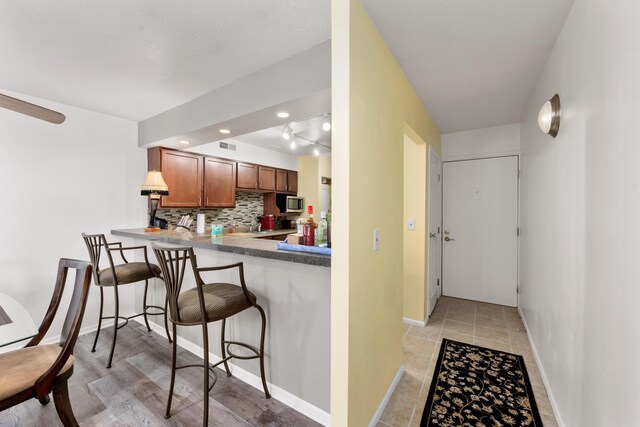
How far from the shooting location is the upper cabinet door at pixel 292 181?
18.2 ft

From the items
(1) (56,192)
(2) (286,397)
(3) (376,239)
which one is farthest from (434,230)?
(1) (56,192)

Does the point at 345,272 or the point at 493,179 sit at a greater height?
the point at 493,179

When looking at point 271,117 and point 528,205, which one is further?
point 528,205

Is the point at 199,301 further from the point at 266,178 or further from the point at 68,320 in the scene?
the point at 266,178

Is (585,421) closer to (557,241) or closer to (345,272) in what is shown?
(557,241)

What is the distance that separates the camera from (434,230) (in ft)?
11.4

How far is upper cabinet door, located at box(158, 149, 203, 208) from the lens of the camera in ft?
11.1

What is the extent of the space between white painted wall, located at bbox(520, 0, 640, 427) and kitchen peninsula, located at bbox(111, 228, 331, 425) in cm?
114

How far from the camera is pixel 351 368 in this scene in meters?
1.37

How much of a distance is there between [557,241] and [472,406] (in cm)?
119

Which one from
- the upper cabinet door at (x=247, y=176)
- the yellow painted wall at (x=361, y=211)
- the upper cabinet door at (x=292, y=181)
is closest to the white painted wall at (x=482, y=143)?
the yellow painted wall at (x=361, y=211)

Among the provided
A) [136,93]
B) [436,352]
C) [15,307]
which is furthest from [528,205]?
[15,307]

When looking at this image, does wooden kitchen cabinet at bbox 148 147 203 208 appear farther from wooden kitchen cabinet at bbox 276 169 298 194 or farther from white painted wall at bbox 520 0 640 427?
white painted wall at bbox 520 0 640 427

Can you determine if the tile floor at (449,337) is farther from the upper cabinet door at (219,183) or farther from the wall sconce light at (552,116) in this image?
the upper cabinet door at (219,183)
